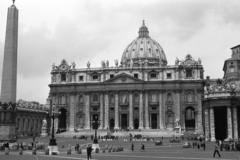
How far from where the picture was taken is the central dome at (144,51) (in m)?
122

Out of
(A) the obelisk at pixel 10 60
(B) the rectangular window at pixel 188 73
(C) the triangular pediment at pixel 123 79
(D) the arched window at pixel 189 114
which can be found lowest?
(D) the arched window at pixel 189 114

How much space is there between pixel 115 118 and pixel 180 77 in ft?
65.4

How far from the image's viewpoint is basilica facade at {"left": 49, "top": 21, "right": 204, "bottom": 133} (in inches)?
3622

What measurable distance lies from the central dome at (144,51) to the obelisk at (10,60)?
84651 millimetres

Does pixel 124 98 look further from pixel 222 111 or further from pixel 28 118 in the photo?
pixel 222 111

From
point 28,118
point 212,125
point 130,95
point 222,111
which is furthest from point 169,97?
point 212,125

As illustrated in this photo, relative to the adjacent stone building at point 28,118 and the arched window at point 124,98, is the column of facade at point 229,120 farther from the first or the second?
the adjacent stone building at point 28,118

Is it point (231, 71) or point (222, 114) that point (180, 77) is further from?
point (222, 114)

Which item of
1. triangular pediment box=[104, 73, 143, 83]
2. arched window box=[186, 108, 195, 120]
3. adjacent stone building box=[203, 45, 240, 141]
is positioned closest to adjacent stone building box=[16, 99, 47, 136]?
triangular pediment box=[104, 73, 143, 83]

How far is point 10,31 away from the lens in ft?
119

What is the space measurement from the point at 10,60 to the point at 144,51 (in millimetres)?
89577

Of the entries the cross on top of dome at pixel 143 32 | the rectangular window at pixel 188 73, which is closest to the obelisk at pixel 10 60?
the rectangular window at pixel 188 73

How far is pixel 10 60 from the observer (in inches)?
1420

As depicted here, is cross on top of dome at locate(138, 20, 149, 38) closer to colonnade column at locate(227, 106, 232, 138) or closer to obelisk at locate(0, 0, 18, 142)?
colonnade column at locate(227, 106, 232, 138)
